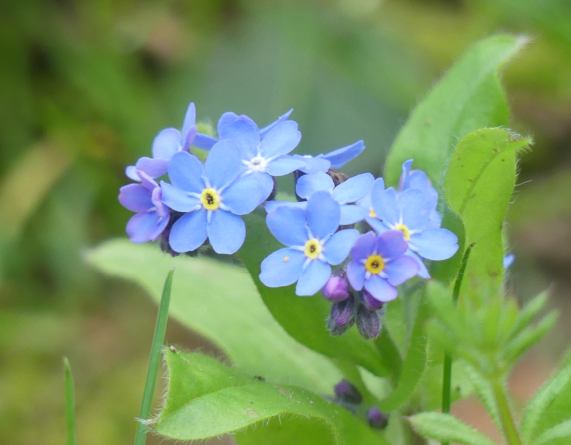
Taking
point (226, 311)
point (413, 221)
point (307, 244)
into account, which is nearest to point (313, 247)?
point (307, 244)

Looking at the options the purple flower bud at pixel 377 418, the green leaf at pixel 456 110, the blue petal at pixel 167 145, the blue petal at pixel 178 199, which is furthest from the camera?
the green leaf at pixel 456 110

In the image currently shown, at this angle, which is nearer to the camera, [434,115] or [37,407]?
[434,115]

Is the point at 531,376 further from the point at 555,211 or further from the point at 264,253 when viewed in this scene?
the point at 264,253

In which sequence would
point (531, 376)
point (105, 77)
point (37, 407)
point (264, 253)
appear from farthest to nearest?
1. point (105, 77)
2. point (531, 376)
3. point (37, 407)
4. point (264, 253)

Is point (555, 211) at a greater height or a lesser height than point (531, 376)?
greater

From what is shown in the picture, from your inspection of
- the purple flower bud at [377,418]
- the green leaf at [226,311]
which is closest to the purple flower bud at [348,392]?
the purple flower bud at [377,418]

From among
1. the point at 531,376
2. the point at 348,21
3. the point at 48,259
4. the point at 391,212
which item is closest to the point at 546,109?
the point at 348,21

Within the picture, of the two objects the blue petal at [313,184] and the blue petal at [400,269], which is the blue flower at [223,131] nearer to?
the blue petal at [313,184]
